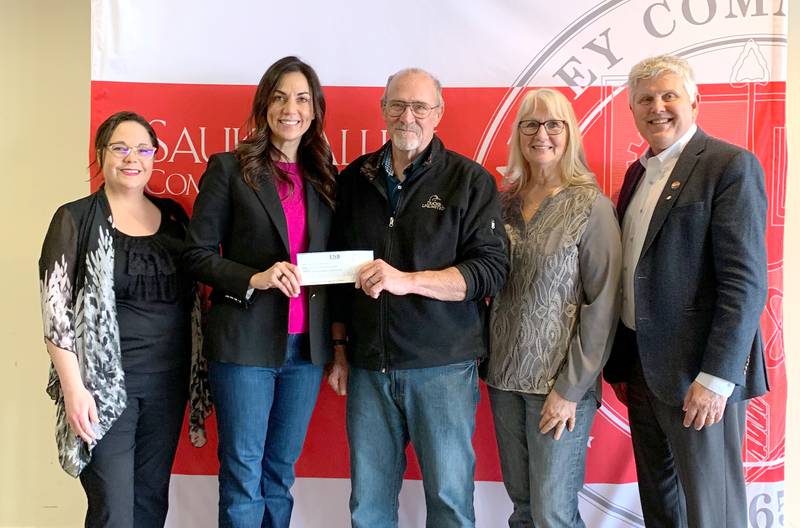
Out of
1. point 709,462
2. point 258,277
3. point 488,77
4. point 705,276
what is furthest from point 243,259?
point 709,462

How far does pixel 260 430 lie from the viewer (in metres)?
1.90

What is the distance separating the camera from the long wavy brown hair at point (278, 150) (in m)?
1.91

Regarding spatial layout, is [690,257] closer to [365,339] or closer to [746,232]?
[746,232]

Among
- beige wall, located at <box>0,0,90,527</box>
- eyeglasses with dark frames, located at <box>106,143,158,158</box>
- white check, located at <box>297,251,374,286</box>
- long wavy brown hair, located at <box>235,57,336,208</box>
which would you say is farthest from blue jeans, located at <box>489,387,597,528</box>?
beige wall, located at <box>0,0,90,527</box>

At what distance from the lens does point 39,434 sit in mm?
2787

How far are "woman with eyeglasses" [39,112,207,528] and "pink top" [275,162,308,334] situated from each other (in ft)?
1.25

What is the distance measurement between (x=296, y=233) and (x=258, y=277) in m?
0.21

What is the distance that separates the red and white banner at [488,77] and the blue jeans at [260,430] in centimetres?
55

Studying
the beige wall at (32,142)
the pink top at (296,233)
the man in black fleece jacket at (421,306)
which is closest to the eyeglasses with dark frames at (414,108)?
the man in black fleece jacket at (421,306)

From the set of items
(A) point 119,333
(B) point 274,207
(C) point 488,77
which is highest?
(C) point 488,77

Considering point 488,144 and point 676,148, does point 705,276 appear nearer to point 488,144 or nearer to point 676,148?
point 676,148

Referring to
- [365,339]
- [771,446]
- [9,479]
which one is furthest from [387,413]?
[9,479]

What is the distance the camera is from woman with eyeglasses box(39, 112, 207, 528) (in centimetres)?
183

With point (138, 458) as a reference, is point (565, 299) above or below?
above
